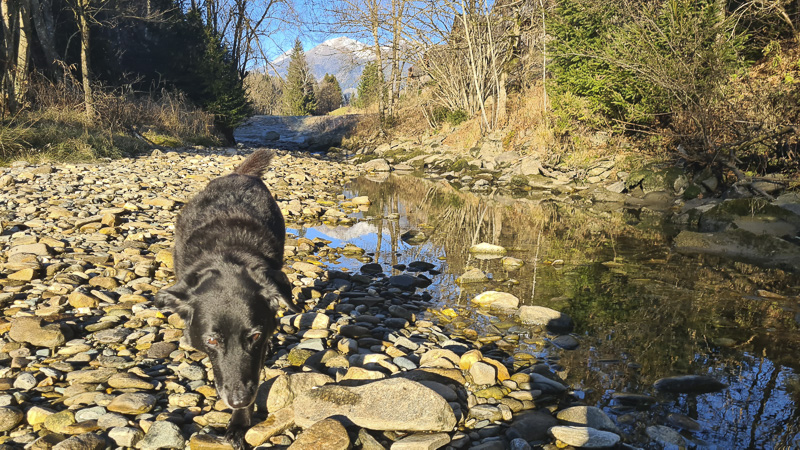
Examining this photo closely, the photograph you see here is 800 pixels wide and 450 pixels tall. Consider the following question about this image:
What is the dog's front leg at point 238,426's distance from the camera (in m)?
2.60

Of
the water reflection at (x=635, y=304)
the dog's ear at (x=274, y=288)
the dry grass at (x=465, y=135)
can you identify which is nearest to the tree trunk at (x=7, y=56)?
the water reflection at (x=635, y=304)

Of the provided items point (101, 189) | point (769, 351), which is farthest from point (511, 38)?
point (769, 351)

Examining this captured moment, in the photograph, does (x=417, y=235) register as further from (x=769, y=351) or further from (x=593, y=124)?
(x=593, y=124)

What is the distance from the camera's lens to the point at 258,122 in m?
37.0

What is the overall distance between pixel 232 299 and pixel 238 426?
68 cm

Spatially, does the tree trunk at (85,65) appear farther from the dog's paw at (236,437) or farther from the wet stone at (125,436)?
the dog's paw at (236,437)

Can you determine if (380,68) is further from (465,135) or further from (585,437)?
(585,437)

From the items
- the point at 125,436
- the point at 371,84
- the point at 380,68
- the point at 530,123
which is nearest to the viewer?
the point at 125,436

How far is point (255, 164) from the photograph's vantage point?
5391 millimetres

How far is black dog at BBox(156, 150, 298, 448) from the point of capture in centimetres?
270

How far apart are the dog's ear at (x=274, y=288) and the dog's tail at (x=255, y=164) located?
2.36m

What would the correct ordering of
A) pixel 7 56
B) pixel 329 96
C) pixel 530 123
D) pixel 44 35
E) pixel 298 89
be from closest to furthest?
1. pixel 7 56
2. pixel 44 35
3. pixel 530 123
4. pixel 298 89
5. pixel 329 96

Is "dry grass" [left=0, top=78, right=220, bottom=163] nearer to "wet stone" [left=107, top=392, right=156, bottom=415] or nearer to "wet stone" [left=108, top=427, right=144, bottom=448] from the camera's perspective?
"wet stone" [left=107, top=392, right=156, bottom=415]

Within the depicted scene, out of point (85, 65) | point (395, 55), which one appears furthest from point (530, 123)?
point (85, 65)
